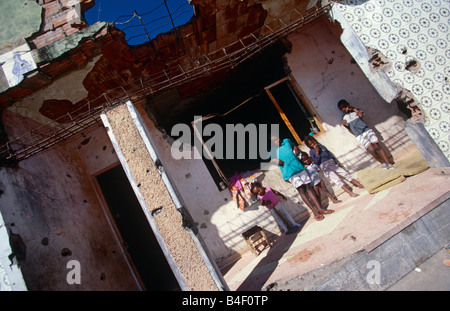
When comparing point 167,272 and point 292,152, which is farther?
point 167,272

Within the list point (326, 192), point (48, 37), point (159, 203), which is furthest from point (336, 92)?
point (48, 37)

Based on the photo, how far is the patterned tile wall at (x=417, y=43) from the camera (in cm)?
380

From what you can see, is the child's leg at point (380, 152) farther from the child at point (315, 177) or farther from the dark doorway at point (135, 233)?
the dark doorway at point (135, 233)

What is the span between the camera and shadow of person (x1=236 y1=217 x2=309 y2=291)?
360cm

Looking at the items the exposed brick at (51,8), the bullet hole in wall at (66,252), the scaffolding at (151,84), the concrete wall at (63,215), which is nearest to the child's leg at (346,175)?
the scaffolding at (151,84)

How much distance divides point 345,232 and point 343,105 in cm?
326

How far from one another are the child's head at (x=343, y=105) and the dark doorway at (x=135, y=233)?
5.87m

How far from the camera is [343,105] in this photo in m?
5.54

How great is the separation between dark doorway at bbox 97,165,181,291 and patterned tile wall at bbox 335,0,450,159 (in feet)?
20.8

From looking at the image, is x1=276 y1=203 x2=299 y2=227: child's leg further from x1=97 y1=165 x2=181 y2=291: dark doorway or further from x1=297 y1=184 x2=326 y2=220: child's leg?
x1=97 y1=165 x2=181 y2=291: dark doorway

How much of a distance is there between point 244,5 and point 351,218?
439cm

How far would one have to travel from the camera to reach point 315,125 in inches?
234
